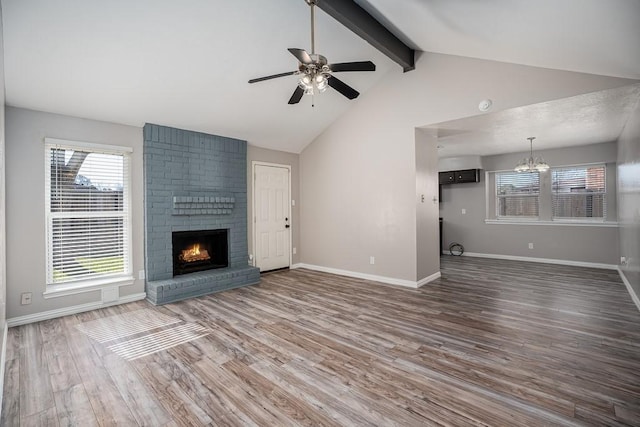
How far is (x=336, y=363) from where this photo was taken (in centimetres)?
242

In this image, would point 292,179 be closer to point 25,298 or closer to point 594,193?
point 25,298

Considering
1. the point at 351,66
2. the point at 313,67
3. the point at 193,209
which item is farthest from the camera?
the point at 193,209

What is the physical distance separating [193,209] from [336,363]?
3.31 meters

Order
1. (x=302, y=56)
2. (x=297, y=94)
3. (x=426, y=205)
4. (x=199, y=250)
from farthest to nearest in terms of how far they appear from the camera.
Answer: (x=199, y=250)
(x=426, y=205)
(x=297, y=94)
(x=302, y=56)

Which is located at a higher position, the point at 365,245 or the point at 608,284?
the point at 365,245

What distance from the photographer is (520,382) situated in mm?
2119

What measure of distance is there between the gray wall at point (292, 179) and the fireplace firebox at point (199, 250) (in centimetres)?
54

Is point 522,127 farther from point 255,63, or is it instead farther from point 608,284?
point 255,63

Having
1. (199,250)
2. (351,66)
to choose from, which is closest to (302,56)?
(351,66)

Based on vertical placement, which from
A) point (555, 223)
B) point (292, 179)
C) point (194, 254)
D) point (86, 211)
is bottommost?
point (194, 254)

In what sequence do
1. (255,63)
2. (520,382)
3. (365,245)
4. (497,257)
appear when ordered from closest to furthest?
(520,382) < (255,63) < (365,245) < (497,257)

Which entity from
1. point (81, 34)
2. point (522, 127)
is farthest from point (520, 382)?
point (81, 34)

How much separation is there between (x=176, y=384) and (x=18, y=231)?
280 cm

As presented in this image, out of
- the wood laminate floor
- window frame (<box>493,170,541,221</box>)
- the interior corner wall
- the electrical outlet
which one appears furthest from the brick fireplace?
window frame (<box>493,170,541,221</box>)
